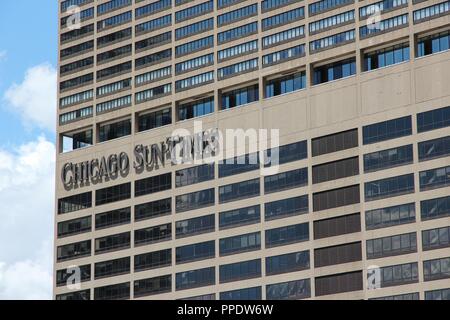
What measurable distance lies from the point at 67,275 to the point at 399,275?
5901cm

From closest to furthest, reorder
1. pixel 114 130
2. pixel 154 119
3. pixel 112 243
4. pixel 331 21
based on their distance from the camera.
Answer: pixel 331 21 < pixel 112 243 < pixel 154 119 < pixel 114 130

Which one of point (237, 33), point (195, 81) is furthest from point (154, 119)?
point (237, 33)

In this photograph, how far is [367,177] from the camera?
149875 mm

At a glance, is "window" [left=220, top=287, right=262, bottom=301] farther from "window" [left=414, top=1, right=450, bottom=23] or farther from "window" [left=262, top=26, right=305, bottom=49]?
"window" [left=414, top=1, right=450, bottom=23]

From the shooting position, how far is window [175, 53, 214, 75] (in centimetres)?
17262

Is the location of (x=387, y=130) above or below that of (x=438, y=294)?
above

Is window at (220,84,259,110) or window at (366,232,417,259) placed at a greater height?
window at (220,84,259,110)

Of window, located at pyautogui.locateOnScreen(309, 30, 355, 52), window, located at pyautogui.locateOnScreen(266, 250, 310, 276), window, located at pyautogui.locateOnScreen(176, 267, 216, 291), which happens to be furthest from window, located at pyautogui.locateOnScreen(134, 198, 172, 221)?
window, located at pyautogui.locateOnScreen(309, 30, 355, 52)

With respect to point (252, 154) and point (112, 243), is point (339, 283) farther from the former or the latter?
point (112, 243)

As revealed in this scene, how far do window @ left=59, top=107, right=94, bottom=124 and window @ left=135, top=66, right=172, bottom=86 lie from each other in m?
10.7

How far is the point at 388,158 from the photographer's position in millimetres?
147875

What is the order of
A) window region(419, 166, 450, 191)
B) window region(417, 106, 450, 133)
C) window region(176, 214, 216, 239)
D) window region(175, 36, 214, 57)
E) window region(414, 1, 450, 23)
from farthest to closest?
window region(175, 36, 214, 57) → window region(176, 214, 216, 239) → window region(414, 1, 450, 23) → window region(417, 106, 450, 133) → window region(419, 166, 450, 191)

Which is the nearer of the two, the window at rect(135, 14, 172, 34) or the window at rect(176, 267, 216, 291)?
the window at rect(176, 267, 216, 291)
